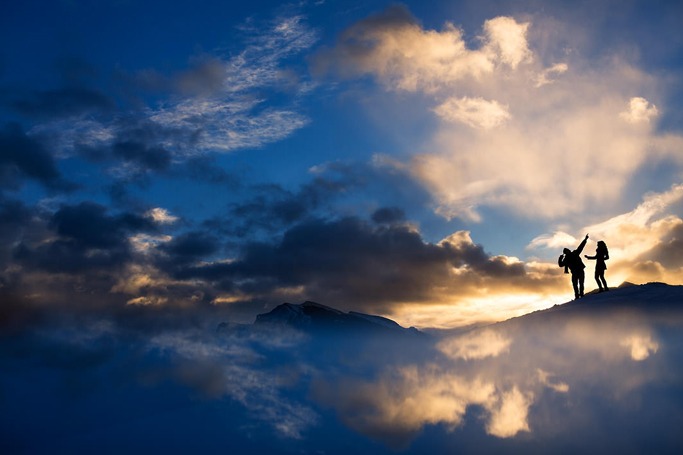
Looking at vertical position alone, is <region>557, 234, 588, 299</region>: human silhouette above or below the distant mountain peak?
below

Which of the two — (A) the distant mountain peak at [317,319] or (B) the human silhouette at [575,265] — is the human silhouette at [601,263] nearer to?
(B) the human silhouette at [575,265]

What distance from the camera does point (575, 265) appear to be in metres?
32.0

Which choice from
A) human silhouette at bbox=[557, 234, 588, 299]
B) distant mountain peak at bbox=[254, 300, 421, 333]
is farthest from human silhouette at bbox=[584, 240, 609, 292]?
distant mountain peak at bbox=[254, 300, 421, 333]

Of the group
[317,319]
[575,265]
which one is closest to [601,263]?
[575,265]

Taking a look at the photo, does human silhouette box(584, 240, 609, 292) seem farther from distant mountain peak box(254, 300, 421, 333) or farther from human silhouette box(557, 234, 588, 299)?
distant mountain peak box(254, 300, 421, 333)

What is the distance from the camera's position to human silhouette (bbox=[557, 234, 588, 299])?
31.8 metres

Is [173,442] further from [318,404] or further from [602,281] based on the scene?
[602,281]

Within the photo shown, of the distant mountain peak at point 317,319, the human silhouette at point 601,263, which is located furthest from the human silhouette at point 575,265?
the distant mountain peak at point 317,319

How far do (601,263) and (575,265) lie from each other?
66.1 inches

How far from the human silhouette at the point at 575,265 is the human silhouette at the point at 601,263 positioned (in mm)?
893

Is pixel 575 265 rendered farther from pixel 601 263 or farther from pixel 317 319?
pixel 317 319

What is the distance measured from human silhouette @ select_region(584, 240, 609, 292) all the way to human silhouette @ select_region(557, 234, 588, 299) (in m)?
0.89

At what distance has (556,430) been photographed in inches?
497

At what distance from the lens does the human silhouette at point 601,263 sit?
30.4 metres
